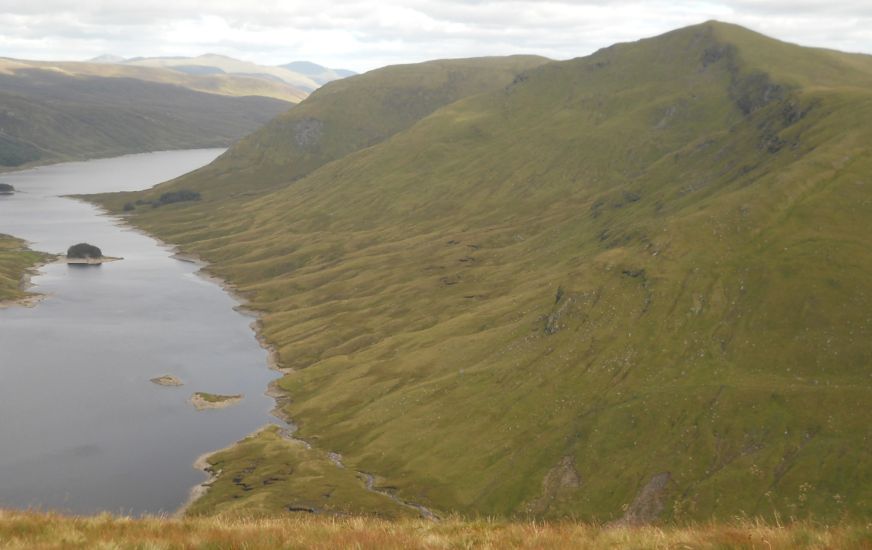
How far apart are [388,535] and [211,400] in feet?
560

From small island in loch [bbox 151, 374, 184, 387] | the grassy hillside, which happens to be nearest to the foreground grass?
the grassy hillside

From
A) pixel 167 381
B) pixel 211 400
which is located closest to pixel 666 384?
pixel 211 400

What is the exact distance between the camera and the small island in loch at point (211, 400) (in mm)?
183500

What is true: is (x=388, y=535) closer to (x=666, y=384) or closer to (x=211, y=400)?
(x=666, y=384)

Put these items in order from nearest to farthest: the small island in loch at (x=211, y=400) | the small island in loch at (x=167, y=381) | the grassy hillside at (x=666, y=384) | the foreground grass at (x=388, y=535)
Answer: the foreground grass at (x=388, y=535) → the grassy hillside at (x=666, y=384) → the small island in loch at (x=211, y=400) → the small island in loch at (x=167, y=381)

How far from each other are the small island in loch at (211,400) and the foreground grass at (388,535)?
530 feet

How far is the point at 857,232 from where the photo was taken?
158875mm

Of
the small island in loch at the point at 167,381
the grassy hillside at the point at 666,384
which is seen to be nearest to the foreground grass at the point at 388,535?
the grassy hillside at the point at 666,384

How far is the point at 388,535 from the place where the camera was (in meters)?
24.7

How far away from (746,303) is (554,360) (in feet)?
125

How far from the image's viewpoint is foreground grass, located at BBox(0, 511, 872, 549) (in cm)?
2291

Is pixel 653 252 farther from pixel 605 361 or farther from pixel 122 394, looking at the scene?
pixel 122 394

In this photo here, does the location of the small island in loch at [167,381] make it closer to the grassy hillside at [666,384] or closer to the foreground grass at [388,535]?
the grassy hillside at [666,384]

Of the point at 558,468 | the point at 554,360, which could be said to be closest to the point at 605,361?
the point at 554,360
